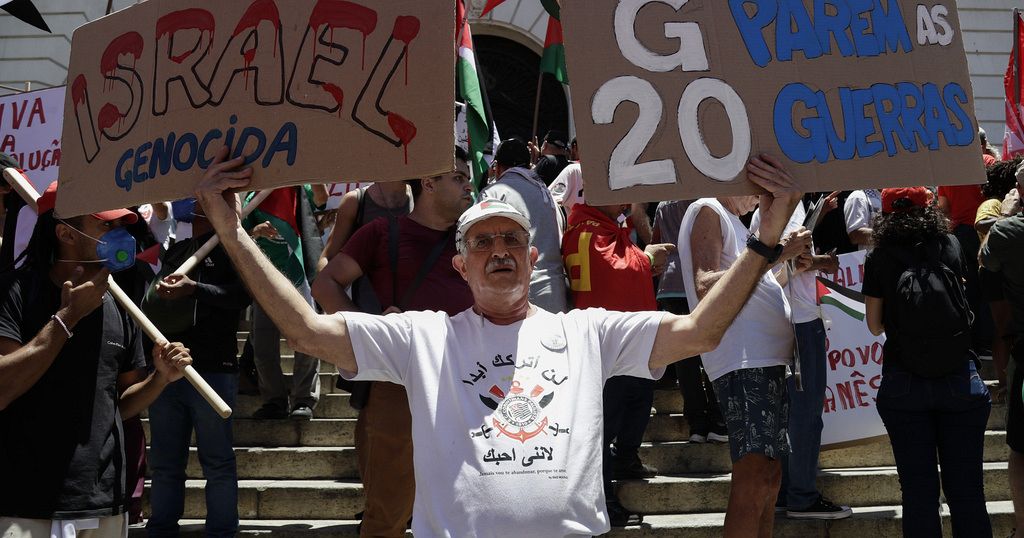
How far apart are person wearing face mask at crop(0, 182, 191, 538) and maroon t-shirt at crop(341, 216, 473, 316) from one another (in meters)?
0.94

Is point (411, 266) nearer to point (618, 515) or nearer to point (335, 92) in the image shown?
point (335, 92)

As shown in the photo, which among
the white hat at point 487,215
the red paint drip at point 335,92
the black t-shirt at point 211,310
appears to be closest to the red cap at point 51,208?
the red paint drip at point 335,92

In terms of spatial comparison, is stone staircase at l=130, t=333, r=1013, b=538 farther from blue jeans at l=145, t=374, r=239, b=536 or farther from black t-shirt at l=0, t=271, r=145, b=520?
black t-shirt at l=0, t=271, r=145, b=520

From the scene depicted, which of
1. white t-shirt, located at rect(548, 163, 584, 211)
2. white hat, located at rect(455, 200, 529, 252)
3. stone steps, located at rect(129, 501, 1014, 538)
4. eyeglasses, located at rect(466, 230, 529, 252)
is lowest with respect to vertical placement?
stone steps, located at rect(129, 501, 1014, 538)

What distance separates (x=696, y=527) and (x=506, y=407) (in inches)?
131

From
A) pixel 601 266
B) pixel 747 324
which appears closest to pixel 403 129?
pixel 747 324

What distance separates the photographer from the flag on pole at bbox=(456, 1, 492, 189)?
6375 mm

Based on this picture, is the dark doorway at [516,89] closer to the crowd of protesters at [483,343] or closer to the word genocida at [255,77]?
the crowd of protesters at [483,343]

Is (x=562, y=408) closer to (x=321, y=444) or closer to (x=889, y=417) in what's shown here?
(x=889, y=417)

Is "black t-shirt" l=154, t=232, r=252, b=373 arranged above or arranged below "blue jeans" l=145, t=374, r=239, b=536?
above

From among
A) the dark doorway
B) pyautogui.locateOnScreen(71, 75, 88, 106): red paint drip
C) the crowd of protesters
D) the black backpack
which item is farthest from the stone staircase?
the dark doorway

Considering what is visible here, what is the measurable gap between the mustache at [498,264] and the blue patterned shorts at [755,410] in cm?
189

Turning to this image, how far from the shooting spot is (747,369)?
4.78 metres

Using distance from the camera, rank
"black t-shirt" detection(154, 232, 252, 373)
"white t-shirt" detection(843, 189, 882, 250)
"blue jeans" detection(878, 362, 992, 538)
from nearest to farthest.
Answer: "blue jeans" detection(878, 362, 992, 538), "black t-shirt" detection(154, 232, 252, 373), "white t-shirt" detection(843, 189, 882, 250)
